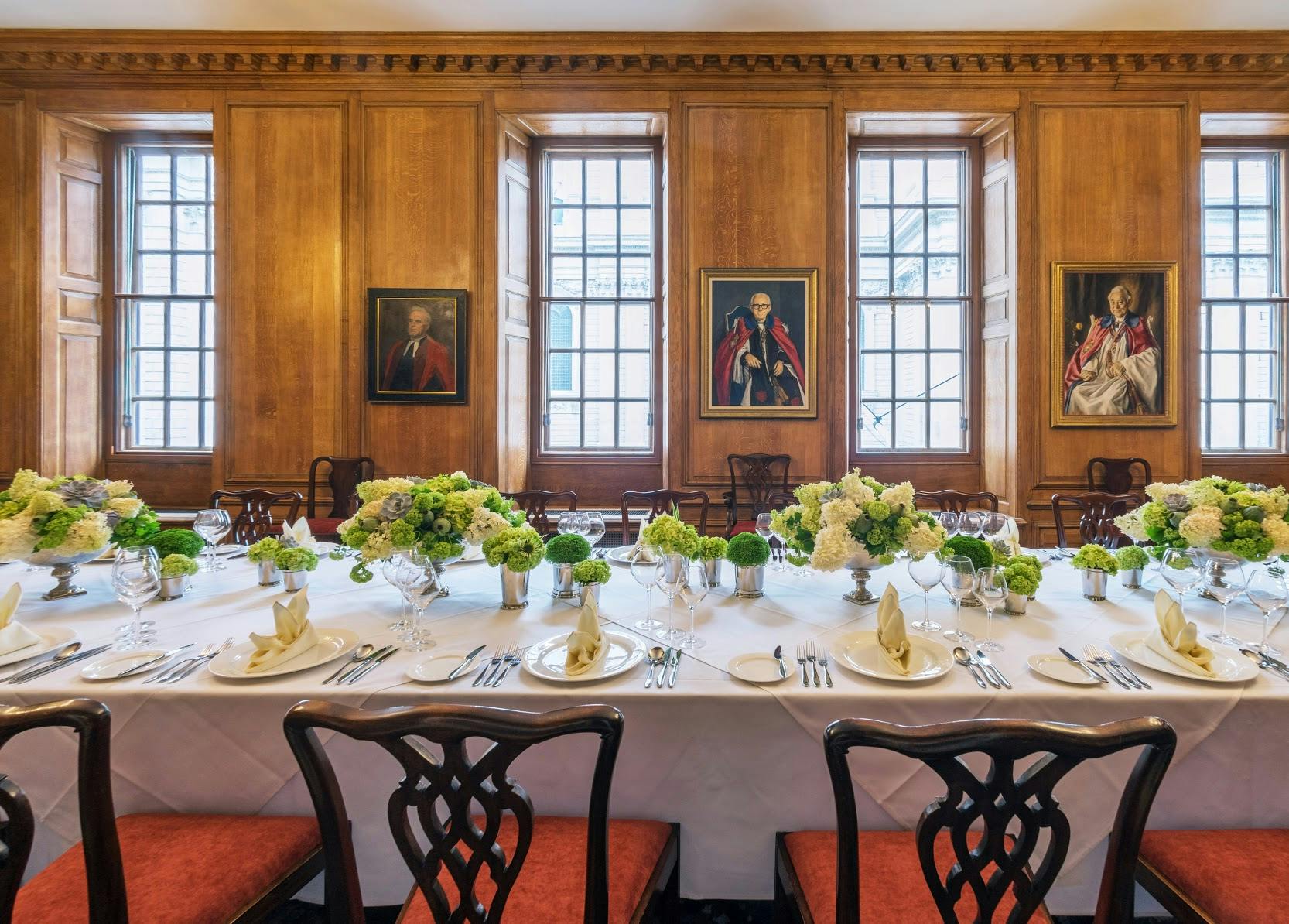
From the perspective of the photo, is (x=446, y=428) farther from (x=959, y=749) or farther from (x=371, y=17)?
(x=959, y=749)

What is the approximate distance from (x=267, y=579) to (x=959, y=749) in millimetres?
2199

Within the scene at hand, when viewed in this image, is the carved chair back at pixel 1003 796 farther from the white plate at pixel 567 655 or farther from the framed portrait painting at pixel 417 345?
→ the framed portrait painting at pixel 417 345

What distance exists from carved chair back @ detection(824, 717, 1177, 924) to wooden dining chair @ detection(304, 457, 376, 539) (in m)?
4.55

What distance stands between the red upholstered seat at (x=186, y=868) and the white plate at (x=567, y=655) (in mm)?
572

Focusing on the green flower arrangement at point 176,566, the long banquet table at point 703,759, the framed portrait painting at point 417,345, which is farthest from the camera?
the framed portrait painting at point 417,345

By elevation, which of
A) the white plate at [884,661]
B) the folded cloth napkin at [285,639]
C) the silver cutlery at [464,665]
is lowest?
the silver cutlery at [464,665]

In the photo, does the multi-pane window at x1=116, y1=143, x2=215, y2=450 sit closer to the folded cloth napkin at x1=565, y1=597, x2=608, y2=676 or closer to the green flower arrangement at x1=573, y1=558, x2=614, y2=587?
the green flower arrangement at x1=573, y1=558, x2=614, y2=587

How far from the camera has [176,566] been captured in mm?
2023

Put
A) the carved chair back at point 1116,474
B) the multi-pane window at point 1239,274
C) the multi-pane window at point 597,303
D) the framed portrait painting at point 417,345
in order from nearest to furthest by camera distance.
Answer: the carved chair back at point 1116,474
the framed portrait painting at point 417,345
the multi-pane window at point 1239,274
the multi-pane window at point 597,303

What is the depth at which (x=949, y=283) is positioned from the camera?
5.25 metres

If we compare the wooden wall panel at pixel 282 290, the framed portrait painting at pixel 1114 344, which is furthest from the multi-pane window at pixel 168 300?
the framed portrait painting at pixel 1114 344

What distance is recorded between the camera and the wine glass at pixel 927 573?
1.70 metres

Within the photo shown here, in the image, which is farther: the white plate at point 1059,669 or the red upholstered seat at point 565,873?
the white plate at point 1059,669

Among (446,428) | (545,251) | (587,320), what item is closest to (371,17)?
(545,251)
